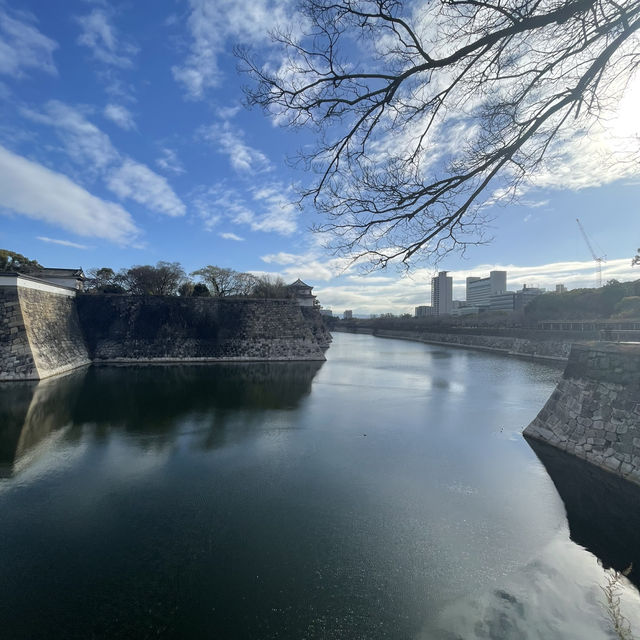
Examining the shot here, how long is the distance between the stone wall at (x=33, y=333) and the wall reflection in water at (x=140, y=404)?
3.11 feet

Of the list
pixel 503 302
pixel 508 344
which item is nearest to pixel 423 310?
pixel 503 302

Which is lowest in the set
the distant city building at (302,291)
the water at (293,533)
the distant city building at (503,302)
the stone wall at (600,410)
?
Answer: the water at (293,533)

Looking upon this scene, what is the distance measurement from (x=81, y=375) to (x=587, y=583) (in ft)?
60.1

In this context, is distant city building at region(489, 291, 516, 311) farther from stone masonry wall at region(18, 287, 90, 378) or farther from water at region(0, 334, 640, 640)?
stone masonry wall at region(18, 287, 90, 378)

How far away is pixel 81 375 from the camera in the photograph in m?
15.9

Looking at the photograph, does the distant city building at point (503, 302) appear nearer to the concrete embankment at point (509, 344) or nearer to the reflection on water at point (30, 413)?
the concrete embankment at point (509, 344)

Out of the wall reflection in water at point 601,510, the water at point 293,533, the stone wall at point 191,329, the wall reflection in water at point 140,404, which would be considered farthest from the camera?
the stone wall at point 191,329

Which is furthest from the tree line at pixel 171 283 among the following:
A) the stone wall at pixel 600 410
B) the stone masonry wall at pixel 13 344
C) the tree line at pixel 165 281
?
the stone wall at pixel 600 410

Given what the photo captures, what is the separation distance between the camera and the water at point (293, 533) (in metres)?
3.21

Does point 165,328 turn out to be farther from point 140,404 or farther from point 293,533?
point 293,533

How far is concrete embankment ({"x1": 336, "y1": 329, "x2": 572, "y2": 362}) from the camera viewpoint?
25.2 m

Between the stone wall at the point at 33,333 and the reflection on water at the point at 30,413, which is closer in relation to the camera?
the reflection on water at the point at 30,413

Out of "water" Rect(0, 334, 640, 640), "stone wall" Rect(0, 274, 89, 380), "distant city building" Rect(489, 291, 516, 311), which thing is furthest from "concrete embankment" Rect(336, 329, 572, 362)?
"distant city building" Rect(489, 291, 516, 311)

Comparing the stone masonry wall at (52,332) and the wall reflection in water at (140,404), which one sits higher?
the stone masonry wall at (52,332)
